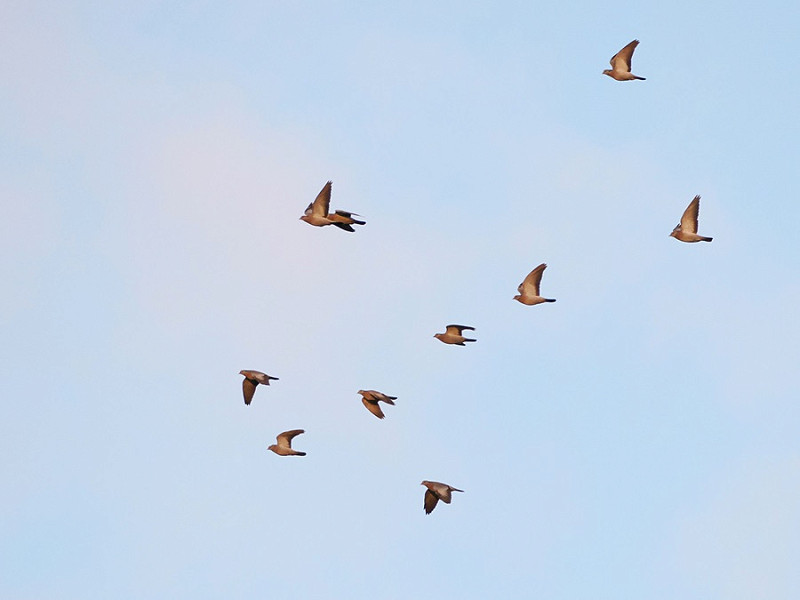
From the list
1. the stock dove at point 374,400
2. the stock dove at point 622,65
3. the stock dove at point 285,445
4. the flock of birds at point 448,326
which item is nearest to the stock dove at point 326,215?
the flock of birds at point 448,326

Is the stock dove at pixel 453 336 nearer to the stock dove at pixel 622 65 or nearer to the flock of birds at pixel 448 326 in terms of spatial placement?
the flock of birds at pixel 448 326

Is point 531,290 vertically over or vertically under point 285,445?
over

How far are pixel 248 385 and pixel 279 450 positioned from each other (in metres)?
3.24

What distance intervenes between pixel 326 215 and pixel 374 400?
7.29 metres

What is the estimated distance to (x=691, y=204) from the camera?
5900 centimetres

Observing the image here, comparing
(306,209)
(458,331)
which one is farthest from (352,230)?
(458,331)

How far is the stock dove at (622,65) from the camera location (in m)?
61.1

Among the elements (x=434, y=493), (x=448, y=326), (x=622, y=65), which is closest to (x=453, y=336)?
(x=448, y=326)

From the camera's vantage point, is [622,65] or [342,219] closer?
[342,219]

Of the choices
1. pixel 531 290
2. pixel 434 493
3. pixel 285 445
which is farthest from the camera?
pixel 285 445

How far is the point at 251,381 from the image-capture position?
59.4 meters

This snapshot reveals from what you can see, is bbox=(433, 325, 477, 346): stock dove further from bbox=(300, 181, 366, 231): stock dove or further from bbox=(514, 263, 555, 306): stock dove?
bbox=(300, 181, 366, 231): stock dove

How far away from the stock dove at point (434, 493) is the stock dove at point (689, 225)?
13.9 m

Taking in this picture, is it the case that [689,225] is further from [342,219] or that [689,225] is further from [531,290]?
[342,219]
